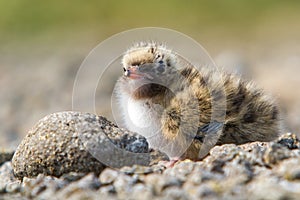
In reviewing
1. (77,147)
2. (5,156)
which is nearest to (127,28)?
(5,156)

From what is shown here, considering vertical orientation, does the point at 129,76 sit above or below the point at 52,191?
above

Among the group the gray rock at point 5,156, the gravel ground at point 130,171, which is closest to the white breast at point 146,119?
the gravel ground at point 130,171

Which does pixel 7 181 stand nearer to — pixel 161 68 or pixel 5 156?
pixel 5 156

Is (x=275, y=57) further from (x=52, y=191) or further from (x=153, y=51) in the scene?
(x=52, y=191)

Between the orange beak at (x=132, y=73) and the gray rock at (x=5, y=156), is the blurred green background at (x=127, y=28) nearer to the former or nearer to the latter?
the gray rock at (x=5, y=156)

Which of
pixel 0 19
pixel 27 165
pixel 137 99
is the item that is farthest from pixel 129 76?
pixel 0 19
